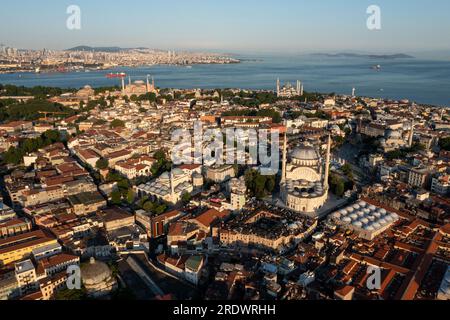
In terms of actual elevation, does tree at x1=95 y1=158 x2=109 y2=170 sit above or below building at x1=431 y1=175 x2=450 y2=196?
above

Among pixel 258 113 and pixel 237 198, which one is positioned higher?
pixel 258 113

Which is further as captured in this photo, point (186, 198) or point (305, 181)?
point (305, 181)

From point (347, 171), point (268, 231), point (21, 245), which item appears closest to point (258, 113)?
point (347, 171)

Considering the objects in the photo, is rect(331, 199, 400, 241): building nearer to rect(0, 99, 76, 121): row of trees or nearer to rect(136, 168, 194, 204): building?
rect(136, 168, 194, 204): building

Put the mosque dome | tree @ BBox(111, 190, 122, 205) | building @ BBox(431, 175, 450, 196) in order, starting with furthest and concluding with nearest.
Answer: the mosque dome < building @ BBox(431, 175, 450, 196) < tree @ BBox(111, 190, 122, 205)

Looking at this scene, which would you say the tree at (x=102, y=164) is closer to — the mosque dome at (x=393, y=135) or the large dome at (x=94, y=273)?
the large dome at (x=94, y=273)

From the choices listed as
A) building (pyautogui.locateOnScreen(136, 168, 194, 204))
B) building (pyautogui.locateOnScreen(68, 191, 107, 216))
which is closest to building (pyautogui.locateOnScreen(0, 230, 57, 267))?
building (pyautogui.locateOnScreen(68, 191, 107, 216))

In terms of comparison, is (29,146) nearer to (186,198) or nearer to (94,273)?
(186,198)

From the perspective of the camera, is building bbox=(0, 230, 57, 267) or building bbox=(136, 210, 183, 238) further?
building bbox=(136, 210, 183, 238)
